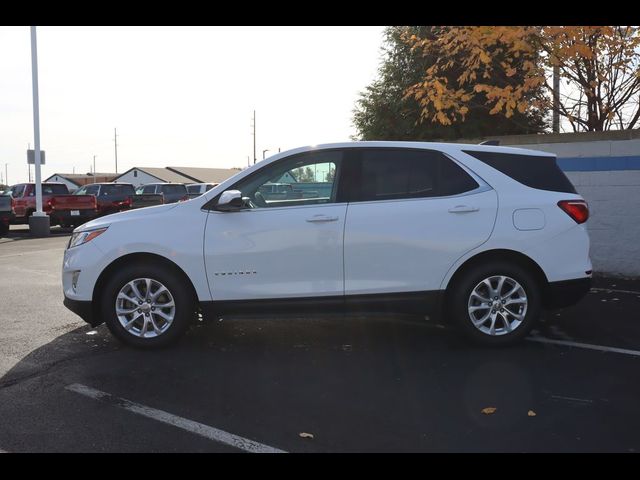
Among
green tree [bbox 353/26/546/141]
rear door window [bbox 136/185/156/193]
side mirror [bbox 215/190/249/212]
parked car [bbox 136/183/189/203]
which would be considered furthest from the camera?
rear door window [bbox 136/185/156/193]

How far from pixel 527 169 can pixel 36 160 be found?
59.8ft

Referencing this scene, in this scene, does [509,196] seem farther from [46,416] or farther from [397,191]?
[46,416]

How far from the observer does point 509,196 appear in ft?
17.6

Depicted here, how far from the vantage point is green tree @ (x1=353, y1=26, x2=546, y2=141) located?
17.0m

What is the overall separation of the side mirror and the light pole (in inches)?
635

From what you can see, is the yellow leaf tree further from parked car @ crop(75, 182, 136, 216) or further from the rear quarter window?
parked car @ crop(75, 182, 136, 216)

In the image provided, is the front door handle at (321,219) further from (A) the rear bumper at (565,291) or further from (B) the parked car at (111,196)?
(B) the parked car at (111,196)

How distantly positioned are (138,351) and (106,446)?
1945 mm

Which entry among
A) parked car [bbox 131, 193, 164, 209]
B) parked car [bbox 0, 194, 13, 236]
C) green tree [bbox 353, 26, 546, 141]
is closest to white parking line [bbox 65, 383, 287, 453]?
green tree [bbox 353, 26, 546, 141]

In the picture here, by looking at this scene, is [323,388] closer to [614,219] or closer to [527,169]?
[527,169]

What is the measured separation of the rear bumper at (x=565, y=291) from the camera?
17.6ft

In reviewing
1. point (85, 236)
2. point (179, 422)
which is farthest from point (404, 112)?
point (179, 422)

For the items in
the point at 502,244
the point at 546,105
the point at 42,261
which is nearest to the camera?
the point at 502,244
